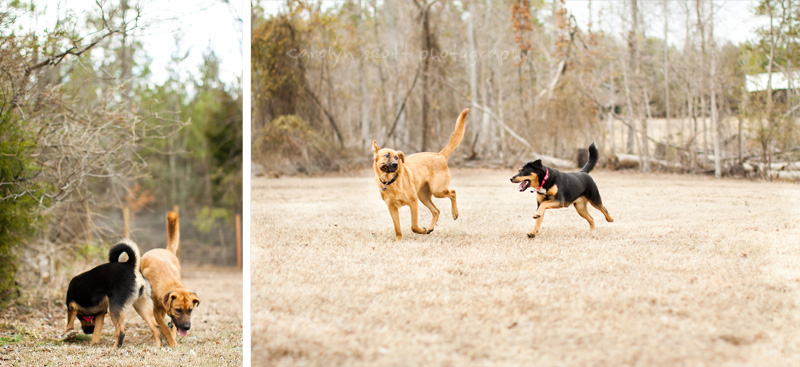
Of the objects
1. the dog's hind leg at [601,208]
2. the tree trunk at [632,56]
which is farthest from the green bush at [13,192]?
the tree trunk at [632,56]

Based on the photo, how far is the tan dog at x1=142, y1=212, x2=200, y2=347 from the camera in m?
4.21

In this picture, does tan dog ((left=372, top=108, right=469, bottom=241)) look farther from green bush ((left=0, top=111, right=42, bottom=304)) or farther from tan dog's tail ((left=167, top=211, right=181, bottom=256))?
green bush ((left=0, top=111, right=42, bottom=304))

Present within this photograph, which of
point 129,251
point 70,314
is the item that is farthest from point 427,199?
point 70,314

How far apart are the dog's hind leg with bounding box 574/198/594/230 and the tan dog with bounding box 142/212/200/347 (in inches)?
106

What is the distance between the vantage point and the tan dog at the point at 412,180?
3981mm

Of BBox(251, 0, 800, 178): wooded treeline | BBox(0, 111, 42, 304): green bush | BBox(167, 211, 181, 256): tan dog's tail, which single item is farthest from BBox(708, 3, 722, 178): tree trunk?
BBox(0, 111, 42, 304): green bush

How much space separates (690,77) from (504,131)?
67.2 inches

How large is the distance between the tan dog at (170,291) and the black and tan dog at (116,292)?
2.6 inches

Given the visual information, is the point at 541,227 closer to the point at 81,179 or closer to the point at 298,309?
the point at 298,309

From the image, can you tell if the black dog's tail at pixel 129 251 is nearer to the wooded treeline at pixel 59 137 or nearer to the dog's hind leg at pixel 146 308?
the dog's hind leg at pixel 146 308

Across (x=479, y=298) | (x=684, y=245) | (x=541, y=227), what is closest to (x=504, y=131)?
(x=541, y=227)

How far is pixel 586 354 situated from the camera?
2.94m

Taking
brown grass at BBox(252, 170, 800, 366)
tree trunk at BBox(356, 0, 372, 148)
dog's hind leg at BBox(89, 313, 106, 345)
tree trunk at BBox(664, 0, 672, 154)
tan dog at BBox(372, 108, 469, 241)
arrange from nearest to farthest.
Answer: brown grass at BBox(252, 170, 800, 366)
tan dog at BBox(372, 108, 469, 241)
dog's hind leg at BBox(89, 313, 106, 345)
tree trunk at BBox(664, 0, 672, 154)
tree trunk at BBox(356, 0, 372, 148)

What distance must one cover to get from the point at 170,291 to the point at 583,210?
2916 millimetres
